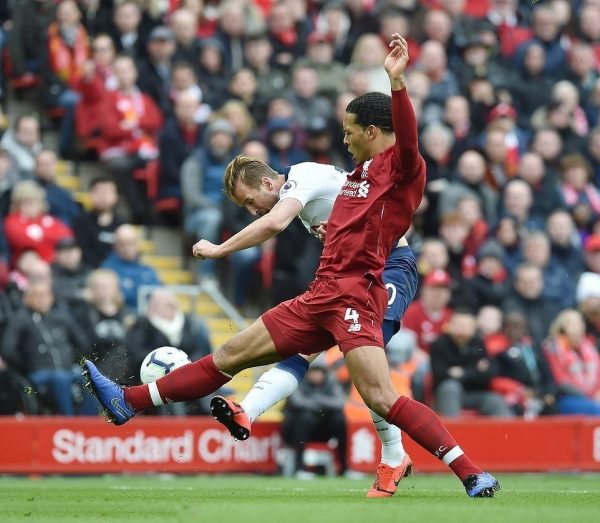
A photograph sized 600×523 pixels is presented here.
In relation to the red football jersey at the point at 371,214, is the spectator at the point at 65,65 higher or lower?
higher

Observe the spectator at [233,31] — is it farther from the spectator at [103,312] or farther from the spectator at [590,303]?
the spectator at [590,303]

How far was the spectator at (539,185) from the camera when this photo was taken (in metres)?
17.7

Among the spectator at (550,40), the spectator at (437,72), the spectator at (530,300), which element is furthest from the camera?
the spectator at (550,40)

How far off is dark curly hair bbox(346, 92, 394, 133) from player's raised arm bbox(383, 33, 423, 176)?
1.29 feet

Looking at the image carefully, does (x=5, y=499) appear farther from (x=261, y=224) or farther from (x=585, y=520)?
(x=585, y=520)

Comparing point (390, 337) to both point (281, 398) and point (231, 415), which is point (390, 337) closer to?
point (281, 398)

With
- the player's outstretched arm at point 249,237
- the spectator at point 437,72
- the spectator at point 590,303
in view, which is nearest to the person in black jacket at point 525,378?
the spectator at point 590,303

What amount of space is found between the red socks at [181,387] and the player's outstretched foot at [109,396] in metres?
0.05

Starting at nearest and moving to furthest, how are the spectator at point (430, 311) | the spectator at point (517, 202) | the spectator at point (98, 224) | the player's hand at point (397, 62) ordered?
1. the player's hand at point (397, 62)
2. the spectator at point (98, 224)
3. the spectator at point (430, 311)
4. the spectator at point (517, 202)

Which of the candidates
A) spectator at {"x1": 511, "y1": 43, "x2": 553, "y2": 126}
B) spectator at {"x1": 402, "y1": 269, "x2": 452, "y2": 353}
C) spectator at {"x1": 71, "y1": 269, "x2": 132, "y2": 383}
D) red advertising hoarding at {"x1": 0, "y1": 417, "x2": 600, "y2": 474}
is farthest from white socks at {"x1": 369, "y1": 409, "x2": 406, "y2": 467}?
spectator at {"x1": 511, "y1": 43, "x2": 553, "y2": 126}

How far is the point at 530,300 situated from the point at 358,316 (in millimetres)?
7636

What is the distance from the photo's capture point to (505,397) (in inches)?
585

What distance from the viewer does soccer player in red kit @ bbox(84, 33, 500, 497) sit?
8641mm

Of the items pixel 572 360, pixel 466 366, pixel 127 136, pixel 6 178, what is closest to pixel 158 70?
pixel 127 136
